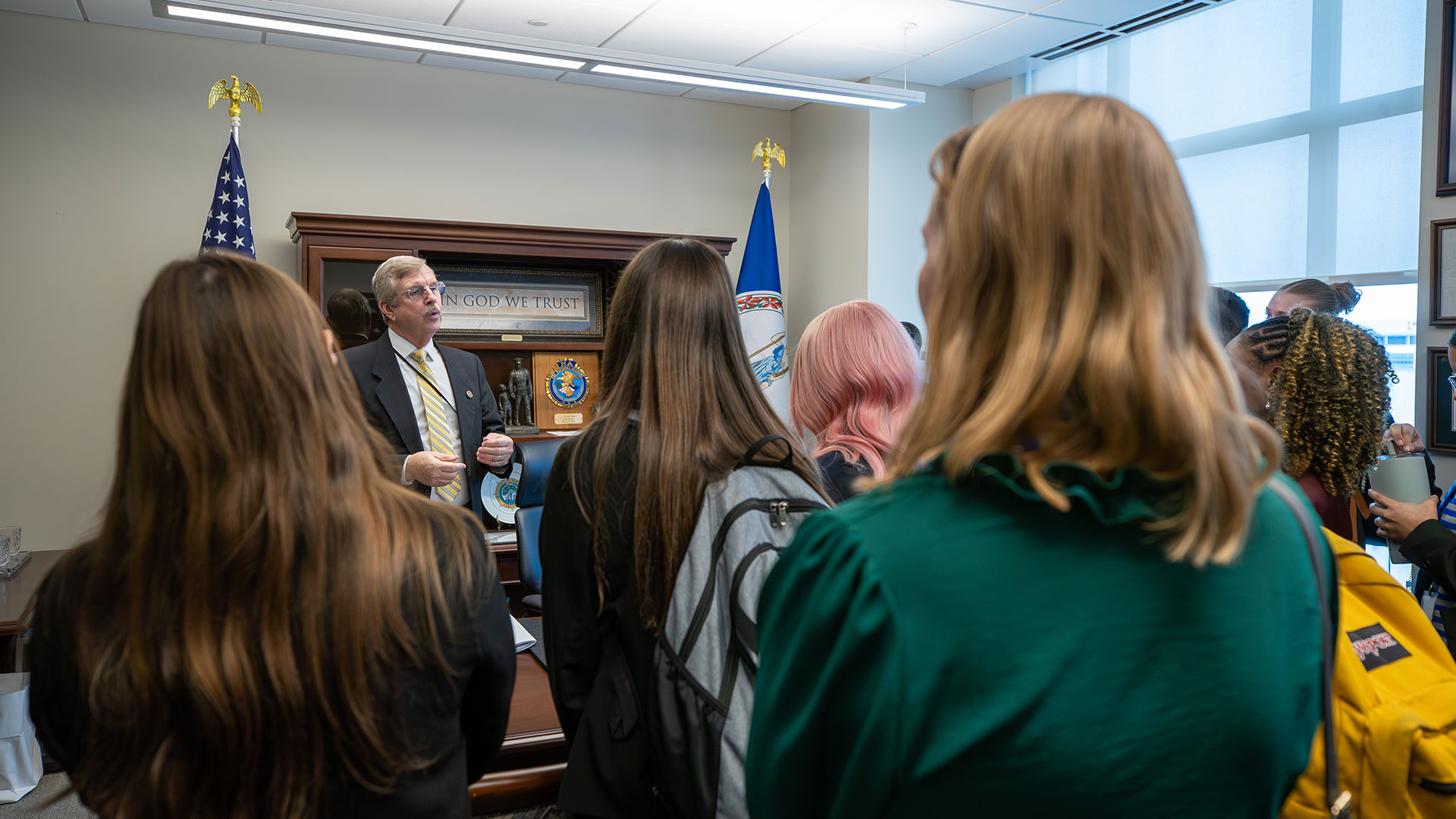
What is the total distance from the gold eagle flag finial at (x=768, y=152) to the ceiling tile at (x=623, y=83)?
18.8 inches

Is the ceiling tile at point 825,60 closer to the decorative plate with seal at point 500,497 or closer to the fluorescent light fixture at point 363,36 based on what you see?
the fluorescent light fixture at point 363,36

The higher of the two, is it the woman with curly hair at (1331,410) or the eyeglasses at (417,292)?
the eyeglasses at (417,292)

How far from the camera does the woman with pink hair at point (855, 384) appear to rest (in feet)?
6.46

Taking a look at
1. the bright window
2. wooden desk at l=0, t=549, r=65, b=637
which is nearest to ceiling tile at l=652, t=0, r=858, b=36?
the bright window

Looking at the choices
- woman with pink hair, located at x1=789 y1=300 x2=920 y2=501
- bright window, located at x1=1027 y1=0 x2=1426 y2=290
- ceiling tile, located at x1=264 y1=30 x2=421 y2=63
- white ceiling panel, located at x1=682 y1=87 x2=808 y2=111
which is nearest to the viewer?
woman with pink hair, located at x1=789 y1=300 x2=920 y2=501

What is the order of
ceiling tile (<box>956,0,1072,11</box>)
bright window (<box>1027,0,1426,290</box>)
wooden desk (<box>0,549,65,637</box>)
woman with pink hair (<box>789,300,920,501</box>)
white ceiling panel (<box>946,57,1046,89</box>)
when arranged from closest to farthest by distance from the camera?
woman with pink hair (<box>789,300,920,501</box>)
wooden desk (<box>0,549,65,637</box>)
bright window (<box>1027,0,1426,290</box>)
ceiling tile (<box>956,0,1072,11</box>)
white ceiling panel (<box>946,57,1046,89</box>)

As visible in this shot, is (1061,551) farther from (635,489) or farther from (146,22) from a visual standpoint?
(146,22)

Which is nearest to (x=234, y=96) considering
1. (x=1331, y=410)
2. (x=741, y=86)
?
(x=741, y=86)

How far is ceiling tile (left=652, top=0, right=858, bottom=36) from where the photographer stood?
3680 millimetres

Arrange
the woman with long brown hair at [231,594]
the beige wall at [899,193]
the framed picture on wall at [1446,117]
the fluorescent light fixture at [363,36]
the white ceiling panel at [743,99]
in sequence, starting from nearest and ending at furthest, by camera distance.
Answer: the woman with long brown hair at [231,594] → the framed picture on wall at [1446,117] → the fluorescent light fixture at [363,36] → the beige wall at [899,193] → the white ceiling panel at [743,99]

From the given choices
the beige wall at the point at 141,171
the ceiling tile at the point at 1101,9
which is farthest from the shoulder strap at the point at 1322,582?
the beige wall at the point at 141,171

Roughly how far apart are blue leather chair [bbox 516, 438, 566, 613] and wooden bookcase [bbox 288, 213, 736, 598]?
1.01 meters

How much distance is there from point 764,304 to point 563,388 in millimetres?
1130

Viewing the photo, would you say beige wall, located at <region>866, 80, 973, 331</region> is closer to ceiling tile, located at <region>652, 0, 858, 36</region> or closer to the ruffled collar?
ceiling tile, located at <region>652, 0, 858, 36</region>
